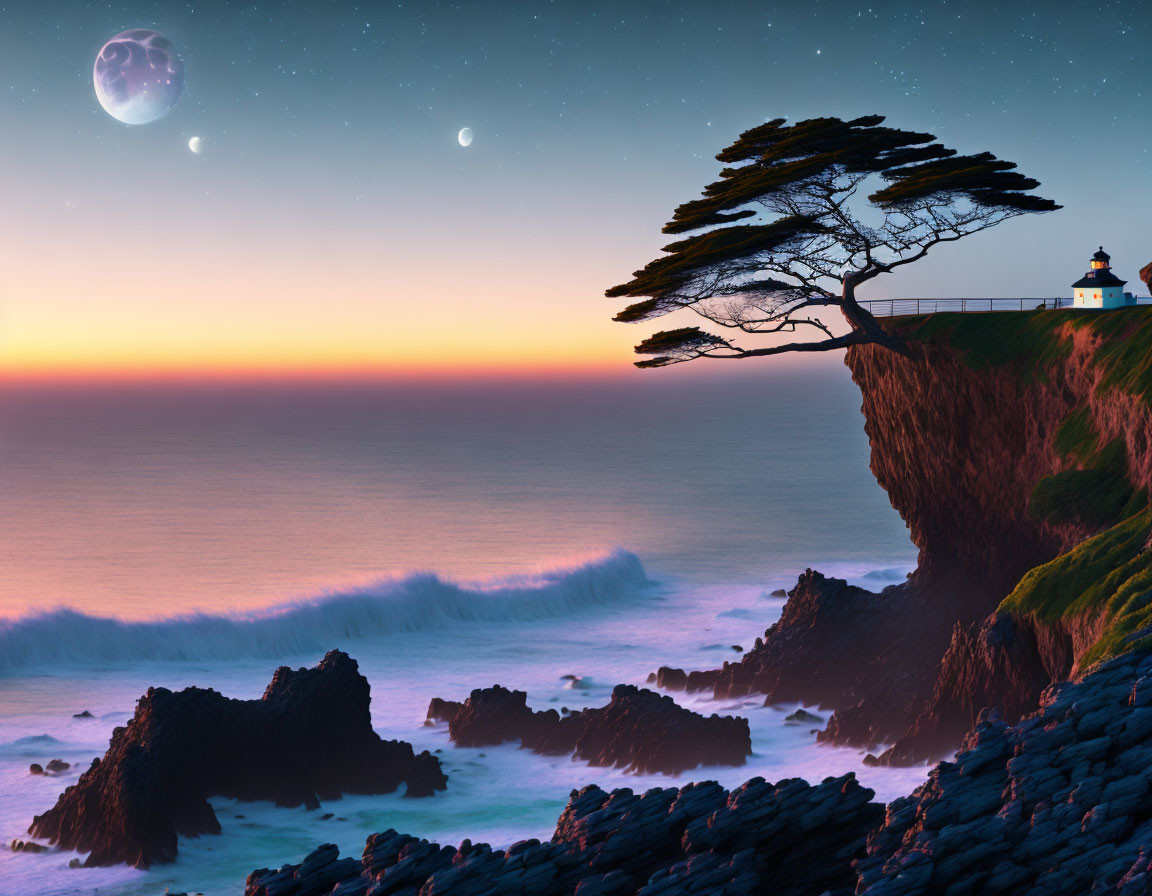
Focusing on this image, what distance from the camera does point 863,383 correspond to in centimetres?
4478

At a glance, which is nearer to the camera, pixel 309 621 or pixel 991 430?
pixel 991 430

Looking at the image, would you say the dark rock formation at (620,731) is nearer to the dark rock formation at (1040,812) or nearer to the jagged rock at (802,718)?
the jagged rock at (802,718)

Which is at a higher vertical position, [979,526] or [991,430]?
[991,430]

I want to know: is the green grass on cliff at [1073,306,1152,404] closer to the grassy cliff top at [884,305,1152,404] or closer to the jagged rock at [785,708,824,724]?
the grassy cliff top at [884,305,1152,404]

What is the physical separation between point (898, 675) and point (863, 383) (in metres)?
11.9

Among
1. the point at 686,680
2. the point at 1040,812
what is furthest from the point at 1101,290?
the point at 1040,812

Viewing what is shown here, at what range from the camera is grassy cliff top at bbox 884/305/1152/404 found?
1316 inches

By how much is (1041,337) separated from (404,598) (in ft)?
139

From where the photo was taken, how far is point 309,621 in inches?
2589

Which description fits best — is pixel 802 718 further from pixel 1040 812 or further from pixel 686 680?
pixel 1040 812

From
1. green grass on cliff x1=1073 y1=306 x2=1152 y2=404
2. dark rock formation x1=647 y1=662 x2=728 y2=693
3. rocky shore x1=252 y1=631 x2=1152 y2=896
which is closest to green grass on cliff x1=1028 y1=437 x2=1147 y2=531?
green grass on cliff x1=1073 y1=306 x2=1152 y2=404

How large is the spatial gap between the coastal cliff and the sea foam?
84.7 ft

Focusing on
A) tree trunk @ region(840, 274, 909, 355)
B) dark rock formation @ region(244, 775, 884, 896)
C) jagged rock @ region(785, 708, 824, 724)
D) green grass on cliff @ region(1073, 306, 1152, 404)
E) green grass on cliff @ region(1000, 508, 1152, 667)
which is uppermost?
tree trunk @ region(840, 274, 909, 355)

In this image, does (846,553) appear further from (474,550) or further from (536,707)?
(536,707)
